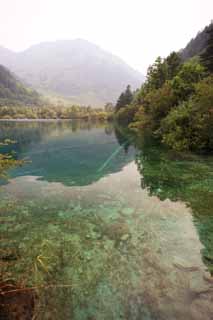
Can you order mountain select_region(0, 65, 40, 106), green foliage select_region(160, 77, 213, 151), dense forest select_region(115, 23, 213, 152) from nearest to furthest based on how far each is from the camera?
green foliage select_region(160, 77, 213, 151), dense forest select_region(115, 23, 213, 152), mountain select_region(0, 65, 40, 106)

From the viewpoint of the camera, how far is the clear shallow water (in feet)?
9.30

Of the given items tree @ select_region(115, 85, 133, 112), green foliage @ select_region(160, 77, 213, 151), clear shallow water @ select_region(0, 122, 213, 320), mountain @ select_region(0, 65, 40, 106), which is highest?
mountain @ select_region(0, 65, 40, 106)

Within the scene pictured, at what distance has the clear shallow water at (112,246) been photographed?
283 centimetres

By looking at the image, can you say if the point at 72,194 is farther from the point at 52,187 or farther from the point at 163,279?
the point at 163,279

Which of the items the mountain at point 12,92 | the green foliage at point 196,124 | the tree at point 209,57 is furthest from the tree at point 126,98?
the mountain at point 12,92

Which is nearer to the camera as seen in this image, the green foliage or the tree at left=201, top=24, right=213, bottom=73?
the green foliage

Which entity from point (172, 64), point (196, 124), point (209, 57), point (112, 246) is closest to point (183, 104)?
point (196, 124)

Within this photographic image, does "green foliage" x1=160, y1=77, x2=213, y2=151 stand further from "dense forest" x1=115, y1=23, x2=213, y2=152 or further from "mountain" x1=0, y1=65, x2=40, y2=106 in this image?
"mountain" x1=0, y1=65, x2=40, y2=106

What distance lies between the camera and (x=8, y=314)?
8.29ft

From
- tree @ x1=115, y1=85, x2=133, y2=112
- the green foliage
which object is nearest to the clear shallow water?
the green foliage

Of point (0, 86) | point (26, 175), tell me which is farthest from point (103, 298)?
point (0, 86)

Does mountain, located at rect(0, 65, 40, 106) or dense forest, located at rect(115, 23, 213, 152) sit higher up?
mountain, located at rect(0, 65, 40, 106)

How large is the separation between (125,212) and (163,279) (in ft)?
8.89

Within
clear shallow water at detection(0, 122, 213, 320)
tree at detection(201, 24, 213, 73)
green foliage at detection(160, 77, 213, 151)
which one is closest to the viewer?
clear shallow water at detection(0, 122, 213, 320)
